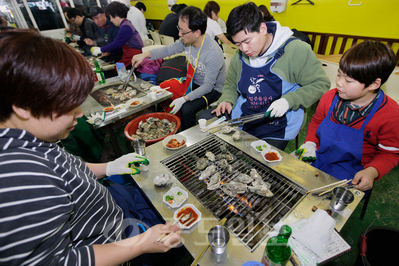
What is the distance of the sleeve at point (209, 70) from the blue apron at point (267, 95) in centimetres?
91

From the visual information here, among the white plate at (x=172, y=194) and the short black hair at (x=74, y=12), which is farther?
the short black hair at (x=74, y=12)

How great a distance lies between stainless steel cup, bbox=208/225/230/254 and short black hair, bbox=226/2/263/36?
183cm

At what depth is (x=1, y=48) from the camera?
710 mm

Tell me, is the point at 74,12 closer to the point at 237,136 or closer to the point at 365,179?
the point at 237,136

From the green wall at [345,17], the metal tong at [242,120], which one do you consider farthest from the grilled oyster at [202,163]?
the green wall at [345,17]

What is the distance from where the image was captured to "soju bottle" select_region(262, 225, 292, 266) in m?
0.97

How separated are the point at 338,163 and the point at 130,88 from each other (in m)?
3.29

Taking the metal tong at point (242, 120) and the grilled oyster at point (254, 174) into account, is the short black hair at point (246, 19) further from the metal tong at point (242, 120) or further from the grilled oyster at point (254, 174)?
the grilled oyster at point (254, 174)

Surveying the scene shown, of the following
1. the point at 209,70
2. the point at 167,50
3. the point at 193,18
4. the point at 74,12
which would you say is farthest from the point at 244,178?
the point at 74,12

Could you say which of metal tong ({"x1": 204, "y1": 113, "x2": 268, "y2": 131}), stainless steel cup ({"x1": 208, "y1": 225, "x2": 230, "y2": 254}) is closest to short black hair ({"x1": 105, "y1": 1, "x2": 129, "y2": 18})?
metal tong ({"x1": 204, "y1": 113, "x2": 268, "y2": 131})

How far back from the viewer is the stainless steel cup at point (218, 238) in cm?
105

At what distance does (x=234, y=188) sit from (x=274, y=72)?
4.68 feet

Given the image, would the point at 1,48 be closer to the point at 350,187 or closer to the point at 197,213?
the point at 197,213

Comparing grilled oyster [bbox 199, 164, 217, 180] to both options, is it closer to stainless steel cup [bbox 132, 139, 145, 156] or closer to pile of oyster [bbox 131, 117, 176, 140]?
stainless steel cup [bbox 132, 139, 145, 156]
